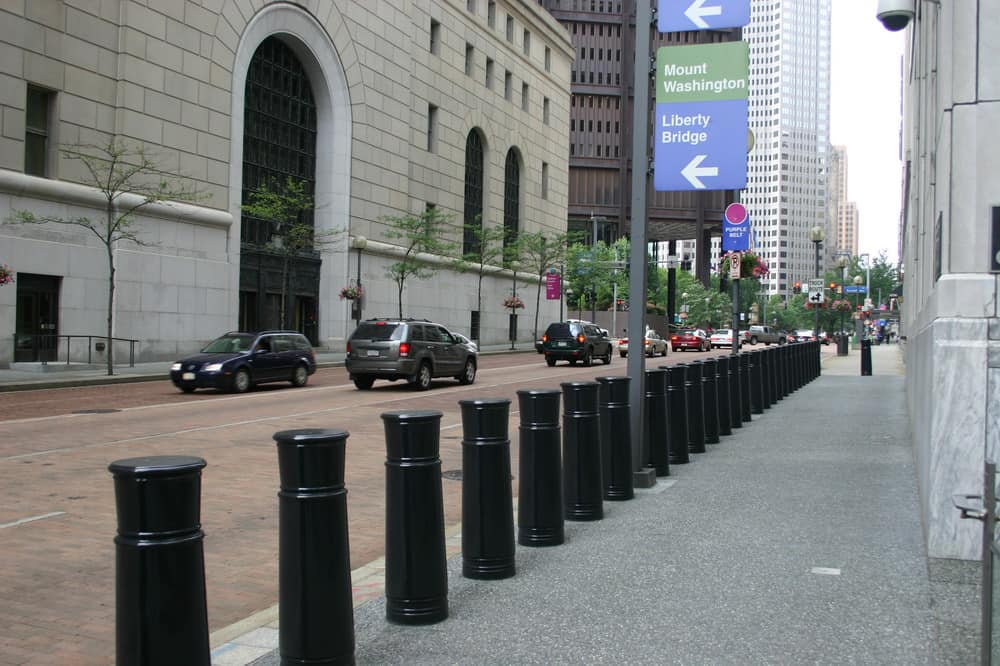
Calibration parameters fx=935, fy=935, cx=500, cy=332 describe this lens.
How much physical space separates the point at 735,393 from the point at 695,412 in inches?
130

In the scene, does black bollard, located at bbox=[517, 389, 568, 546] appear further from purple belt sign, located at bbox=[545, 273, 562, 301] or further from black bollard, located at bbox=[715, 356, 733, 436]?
purple belt sign, located at bbox=[545, 273, 562, 301]

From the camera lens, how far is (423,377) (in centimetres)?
2383

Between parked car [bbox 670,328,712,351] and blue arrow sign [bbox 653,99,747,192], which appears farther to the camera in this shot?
parked car [bbox 670,328,712,351]

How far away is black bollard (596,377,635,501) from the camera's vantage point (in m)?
8.31

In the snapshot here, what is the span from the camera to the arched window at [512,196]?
213 feet

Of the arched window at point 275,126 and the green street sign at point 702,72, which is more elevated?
the arched window at point 275,126

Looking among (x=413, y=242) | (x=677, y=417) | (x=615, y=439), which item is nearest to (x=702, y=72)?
(x=677, y=417)

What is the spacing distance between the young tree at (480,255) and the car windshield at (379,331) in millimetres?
29988

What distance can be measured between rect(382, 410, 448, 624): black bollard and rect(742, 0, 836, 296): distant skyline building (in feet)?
Result: 187

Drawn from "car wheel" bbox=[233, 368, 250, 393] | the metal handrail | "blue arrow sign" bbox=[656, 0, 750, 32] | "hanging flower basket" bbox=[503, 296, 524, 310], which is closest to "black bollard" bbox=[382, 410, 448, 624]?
"blue arrow sign" bbox=[656, 0, 750, 32]

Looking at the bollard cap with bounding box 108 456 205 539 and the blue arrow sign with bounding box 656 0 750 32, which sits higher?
the blue arrow sign with bounding box 656 0 750 32

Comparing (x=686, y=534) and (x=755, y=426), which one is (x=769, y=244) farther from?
(x=686, y=534)

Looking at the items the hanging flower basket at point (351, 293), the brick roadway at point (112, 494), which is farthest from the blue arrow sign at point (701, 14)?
the hanging flower basket at point (351, 293)

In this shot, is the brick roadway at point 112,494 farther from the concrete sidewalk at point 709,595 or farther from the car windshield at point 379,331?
the car windshield at point 379,331
